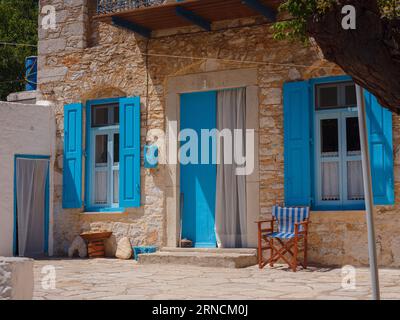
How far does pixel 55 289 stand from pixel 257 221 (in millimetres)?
3545

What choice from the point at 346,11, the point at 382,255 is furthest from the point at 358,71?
the point at 382,255

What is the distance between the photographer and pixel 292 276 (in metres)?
7.96

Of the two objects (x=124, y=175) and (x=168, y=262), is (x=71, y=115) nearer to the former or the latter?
(x=124, y=175)

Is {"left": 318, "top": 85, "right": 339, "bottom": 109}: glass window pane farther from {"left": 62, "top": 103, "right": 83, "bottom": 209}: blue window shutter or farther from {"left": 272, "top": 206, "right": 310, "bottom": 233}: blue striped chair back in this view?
{"left": 62, "top": 103, "right": 83, "bottom": 209}: blue window shutter

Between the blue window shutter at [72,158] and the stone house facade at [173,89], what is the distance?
12 centimetres

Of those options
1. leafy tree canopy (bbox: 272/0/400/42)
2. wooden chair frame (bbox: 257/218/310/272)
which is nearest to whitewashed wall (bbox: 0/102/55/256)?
wooden chair frame (bbox: 257/218/310/272)

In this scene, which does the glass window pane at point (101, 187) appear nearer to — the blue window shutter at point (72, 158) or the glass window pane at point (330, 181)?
the blue window shutter at point (72, 158)

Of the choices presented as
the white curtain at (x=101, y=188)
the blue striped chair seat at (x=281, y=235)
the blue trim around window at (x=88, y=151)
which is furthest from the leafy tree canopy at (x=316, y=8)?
the white curtain at (x=101, y=188)

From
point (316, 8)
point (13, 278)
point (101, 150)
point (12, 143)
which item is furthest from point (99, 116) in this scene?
point (316, 8)

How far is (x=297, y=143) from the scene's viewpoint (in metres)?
9.20

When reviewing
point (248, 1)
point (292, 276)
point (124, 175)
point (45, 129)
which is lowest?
point (292, 276)

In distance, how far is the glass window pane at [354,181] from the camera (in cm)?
891

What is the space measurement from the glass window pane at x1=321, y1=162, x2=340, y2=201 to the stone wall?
5.38 m

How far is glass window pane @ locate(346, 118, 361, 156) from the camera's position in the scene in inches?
355
